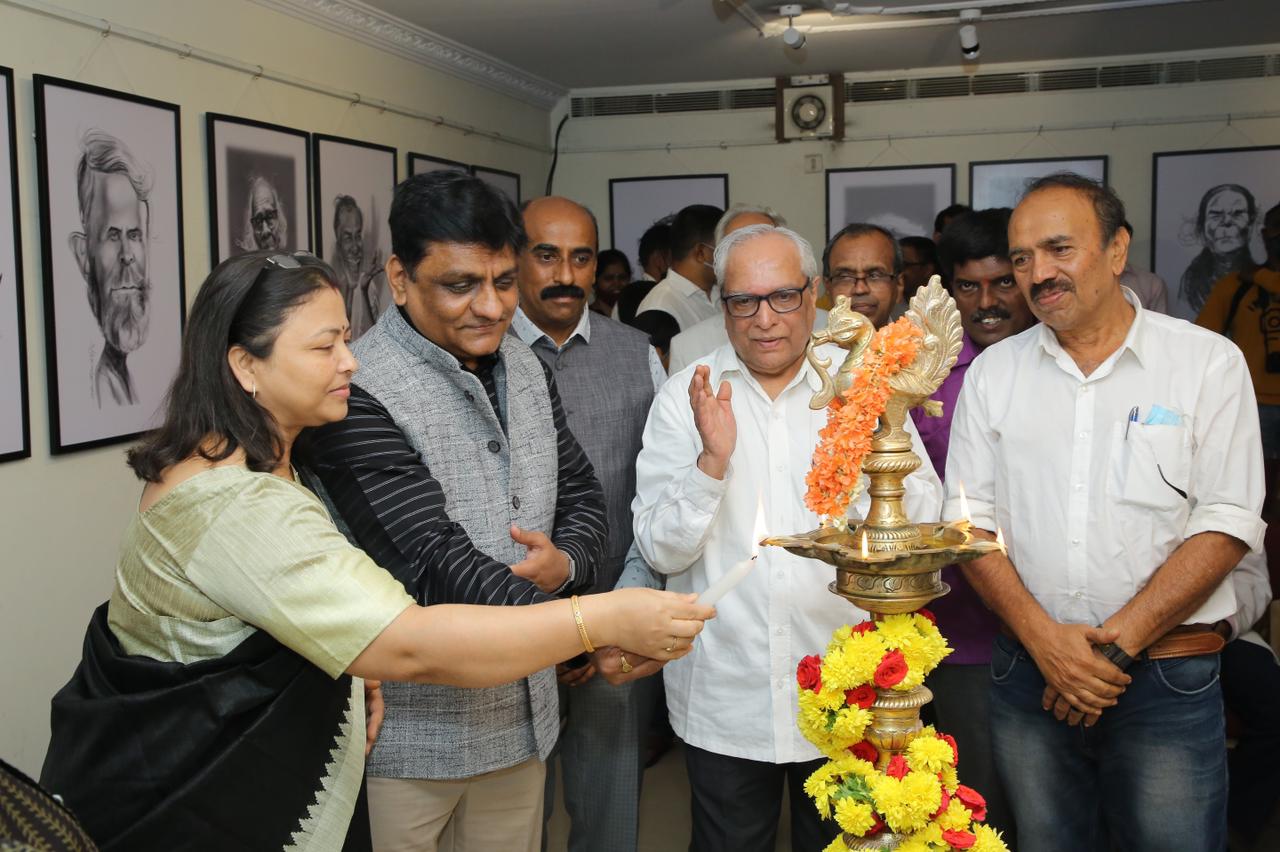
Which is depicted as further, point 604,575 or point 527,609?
point 604,575

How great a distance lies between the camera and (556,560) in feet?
6.95

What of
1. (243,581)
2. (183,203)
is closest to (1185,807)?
(243,581)

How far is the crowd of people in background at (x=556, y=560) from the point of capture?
1.58m

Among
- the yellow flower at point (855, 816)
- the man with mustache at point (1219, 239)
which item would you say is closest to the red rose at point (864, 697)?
the yellow flower at point (855, 816)

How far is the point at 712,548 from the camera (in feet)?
7.80

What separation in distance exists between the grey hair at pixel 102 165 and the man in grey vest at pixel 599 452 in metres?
1.81

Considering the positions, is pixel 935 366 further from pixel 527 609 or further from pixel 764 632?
pixel 764 632

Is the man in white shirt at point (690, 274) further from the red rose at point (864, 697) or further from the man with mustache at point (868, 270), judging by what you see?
the red rose at point (864, 697)

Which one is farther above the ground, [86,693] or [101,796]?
[86,693]

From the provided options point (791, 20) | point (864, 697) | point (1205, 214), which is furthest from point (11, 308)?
point (1205, 214)

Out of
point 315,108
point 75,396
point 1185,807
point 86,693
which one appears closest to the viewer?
point 86,693

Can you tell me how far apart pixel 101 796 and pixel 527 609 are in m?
0.63

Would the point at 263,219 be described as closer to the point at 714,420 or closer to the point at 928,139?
the point at 714,420

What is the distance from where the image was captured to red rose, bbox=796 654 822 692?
1.61m
